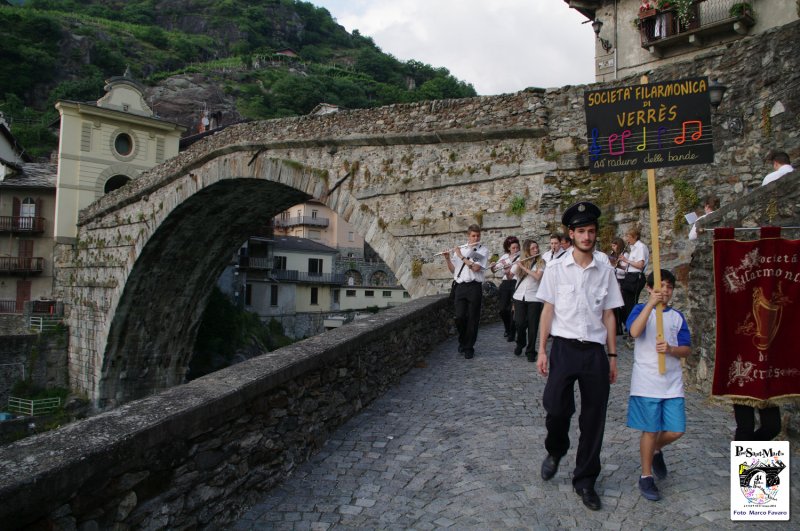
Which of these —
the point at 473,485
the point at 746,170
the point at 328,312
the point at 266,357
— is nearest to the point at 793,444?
the point at 473,485

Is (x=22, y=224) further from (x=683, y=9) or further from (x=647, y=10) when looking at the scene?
(x=683, y=9)

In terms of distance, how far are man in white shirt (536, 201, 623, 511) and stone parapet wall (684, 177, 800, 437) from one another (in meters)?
1.41

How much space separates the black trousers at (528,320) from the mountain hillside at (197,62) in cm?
4102

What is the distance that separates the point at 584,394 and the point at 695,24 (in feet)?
36.6

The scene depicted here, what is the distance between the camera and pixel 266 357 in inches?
156

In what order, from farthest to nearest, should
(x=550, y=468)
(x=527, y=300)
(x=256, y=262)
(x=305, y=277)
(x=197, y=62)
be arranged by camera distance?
1. (x=197, y=62)
2. (x=305, y=277)
3. (x=256, y=262)
4. (x=527, y=300)
5. (x=550, y=468)

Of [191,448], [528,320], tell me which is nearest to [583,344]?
[191,448]

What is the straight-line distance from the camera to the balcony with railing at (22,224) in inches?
921

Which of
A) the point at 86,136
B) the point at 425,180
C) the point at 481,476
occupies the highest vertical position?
the point at 86,136

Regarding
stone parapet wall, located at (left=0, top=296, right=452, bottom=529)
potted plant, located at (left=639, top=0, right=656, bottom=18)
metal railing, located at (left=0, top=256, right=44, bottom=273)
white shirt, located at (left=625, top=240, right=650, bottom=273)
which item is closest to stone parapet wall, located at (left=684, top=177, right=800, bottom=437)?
white shirt, located at (left=625, top=240, right=650, bottom=273)

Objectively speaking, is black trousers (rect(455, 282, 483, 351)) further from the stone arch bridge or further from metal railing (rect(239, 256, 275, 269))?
metal railing (rect(239, 256, 275, 269))

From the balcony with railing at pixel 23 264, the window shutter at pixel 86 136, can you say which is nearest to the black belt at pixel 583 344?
the window shutter at pixel 86 136

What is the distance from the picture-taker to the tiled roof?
78.1 feet

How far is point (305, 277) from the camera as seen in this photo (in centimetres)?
3916
